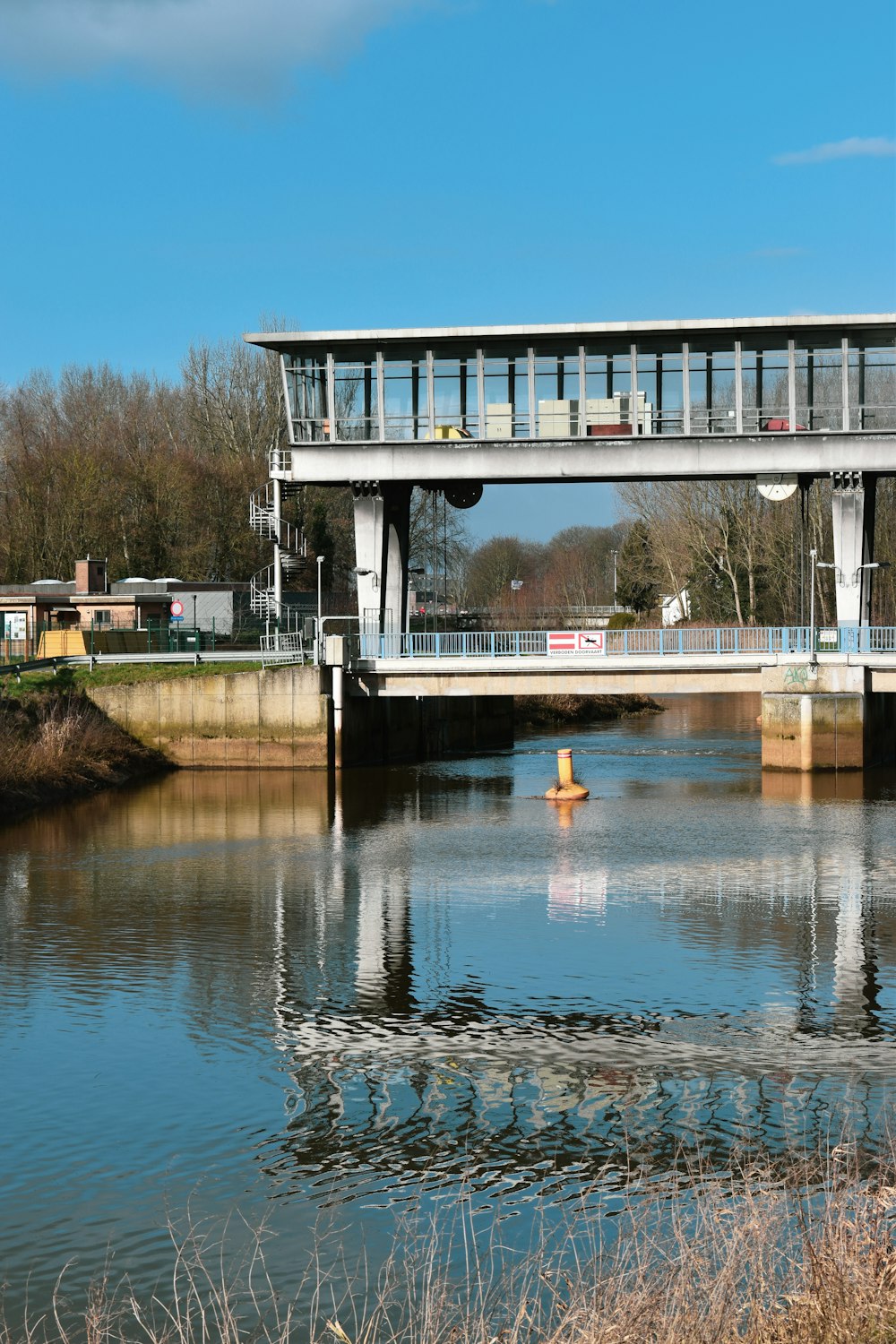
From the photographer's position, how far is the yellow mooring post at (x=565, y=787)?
1526 inches

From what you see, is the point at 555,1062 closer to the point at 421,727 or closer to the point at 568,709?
the point at 421,727

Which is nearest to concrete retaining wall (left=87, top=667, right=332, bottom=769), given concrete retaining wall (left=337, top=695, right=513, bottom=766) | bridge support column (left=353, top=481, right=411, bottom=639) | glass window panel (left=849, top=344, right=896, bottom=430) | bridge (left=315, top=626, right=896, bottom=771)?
bridge (left=315, top=626, right=896, bottom=771)

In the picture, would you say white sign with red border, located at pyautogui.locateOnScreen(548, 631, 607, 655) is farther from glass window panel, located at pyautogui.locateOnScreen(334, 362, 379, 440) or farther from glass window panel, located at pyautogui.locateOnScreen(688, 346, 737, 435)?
glass window panel, located at pyautogui.locateOnScreen(334, 362, 379, 440)

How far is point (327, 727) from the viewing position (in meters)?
45.4

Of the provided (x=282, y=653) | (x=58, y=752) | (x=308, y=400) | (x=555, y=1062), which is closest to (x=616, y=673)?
(x=282, y=653)

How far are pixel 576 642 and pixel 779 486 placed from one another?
7837mm

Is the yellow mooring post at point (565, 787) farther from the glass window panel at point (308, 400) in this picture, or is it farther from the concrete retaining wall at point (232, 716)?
the glass window panel at point (308, 400)

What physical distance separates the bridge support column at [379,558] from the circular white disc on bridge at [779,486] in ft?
36.2

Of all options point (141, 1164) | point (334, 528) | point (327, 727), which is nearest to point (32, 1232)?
point (141, 1164)

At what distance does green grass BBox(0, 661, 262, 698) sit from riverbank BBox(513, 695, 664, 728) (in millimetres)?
19596

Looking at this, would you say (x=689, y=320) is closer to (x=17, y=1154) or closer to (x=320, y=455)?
(x=320, y=455)

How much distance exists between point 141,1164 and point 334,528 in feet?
262

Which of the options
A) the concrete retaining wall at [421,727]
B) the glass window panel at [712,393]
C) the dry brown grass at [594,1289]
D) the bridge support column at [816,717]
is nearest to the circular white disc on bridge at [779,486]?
the glass window panel at [712,393]

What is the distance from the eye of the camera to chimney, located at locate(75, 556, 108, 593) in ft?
221
